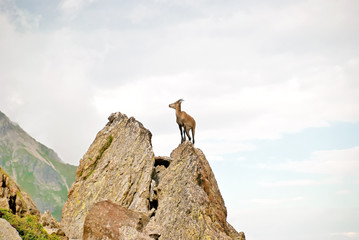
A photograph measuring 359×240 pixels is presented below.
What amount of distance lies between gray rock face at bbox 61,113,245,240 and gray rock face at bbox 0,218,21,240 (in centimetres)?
528

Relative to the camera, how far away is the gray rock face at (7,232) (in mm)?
17170

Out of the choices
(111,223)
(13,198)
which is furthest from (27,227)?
(13,198)

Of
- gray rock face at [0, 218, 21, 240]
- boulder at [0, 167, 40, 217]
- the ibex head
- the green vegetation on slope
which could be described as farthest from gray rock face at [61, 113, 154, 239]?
gray rock face at [0, 218, 21, 240]

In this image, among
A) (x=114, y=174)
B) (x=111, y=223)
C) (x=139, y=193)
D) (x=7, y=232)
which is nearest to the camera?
(x=7, y=232)

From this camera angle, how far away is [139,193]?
2952cm

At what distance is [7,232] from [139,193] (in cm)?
1296

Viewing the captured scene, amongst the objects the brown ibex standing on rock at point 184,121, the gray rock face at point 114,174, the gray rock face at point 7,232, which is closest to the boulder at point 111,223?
the gray rock face at point 114,174

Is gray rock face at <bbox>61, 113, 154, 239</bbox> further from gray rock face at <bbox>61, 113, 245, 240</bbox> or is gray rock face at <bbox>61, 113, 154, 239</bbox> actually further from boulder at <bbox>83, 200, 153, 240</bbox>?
boulder at <bbox>83, 200, 153, 240</bbox>

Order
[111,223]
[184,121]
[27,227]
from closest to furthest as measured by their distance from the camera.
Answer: [27,227] < [111,223] < [184,121]

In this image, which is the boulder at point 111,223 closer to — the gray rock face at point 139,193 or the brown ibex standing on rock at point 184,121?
the gray rock face at point 139,193

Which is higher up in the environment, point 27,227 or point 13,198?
point 13,198

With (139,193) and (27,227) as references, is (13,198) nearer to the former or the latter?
(27,227)

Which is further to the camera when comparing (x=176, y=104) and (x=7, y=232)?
(x=176, y=104)

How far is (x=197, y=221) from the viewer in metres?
22.9
